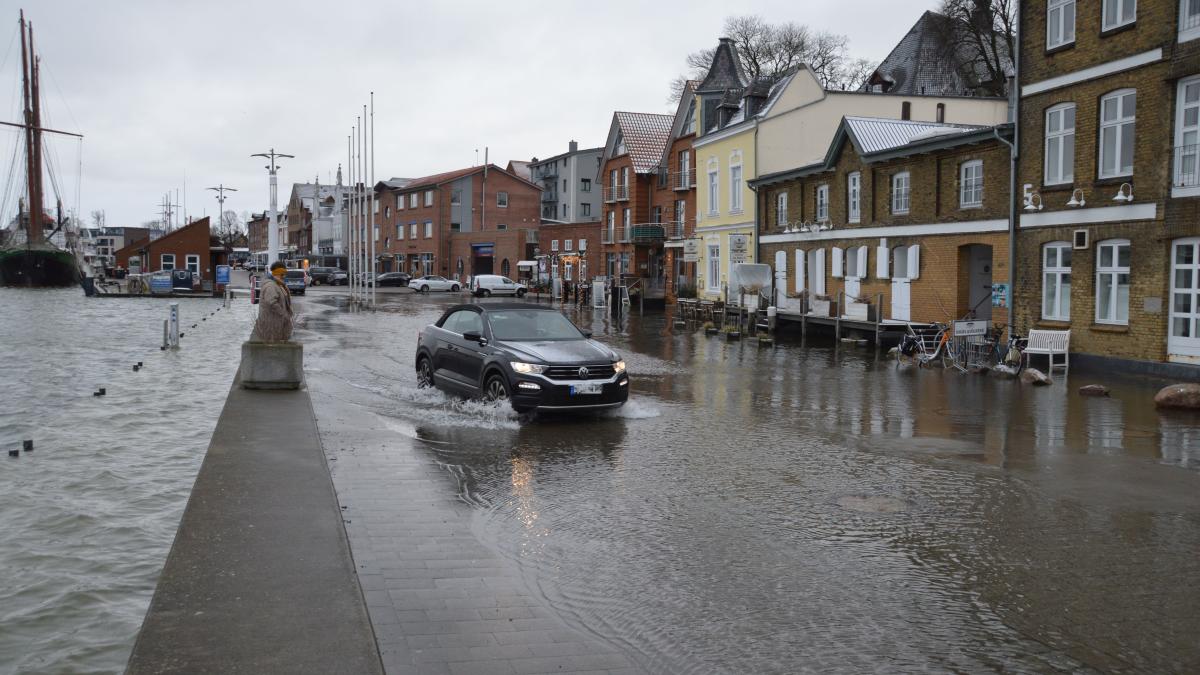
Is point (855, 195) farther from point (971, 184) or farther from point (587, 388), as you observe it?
point (587, 388)

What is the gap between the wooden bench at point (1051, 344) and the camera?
19969mm

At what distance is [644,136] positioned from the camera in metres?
60.5

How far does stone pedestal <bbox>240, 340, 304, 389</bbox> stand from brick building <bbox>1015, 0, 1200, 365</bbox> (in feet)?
52.1

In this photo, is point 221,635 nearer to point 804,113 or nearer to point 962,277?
point 962,277

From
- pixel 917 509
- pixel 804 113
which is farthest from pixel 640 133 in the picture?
pixel 917 509

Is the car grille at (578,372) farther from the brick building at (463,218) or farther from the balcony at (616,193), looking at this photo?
the brick building at (463,218)

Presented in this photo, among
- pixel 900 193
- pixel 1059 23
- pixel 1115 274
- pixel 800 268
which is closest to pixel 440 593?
pixel 1115 274

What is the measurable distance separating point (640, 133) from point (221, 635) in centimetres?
5769

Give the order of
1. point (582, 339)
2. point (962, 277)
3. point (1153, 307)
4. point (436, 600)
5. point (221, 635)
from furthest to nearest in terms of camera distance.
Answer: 1. point (962, 277)
2. point (1153, 307)
3. point (582, 339)
4. point (436, 600)
5. point (221, 635)

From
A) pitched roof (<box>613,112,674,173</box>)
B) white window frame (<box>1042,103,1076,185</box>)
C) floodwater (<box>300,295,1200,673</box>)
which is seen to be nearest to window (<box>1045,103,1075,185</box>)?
white window frame (<box>1042,103,1076,185</box>)

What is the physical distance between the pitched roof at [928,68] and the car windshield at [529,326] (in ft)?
120

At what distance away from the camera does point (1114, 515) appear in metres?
7.91

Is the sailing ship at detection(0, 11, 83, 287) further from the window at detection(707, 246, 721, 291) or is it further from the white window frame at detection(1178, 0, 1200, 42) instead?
the white window frame at detection(1178, 0, 1200, 42)

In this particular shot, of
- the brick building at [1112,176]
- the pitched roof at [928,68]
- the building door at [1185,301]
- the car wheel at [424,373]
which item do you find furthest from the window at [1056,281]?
the pitched roof at [928,68]
